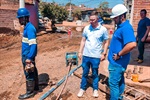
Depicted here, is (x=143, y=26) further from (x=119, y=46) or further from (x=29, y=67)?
(x=29, y=67)

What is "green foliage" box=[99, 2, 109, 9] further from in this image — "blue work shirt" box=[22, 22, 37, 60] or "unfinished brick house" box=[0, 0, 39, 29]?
"blue work shirt" box=[22, 22, 37, 60]

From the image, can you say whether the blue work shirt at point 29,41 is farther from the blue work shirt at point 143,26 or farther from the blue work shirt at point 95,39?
the blue work shirt at point 143,26

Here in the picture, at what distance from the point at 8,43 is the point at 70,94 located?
348 inches

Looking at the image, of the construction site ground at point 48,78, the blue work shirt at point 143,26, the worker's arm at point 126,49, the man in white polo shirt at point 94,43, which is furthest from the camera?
the blue work shirt at point 143,26

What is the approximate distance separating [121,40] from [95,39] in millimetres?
909

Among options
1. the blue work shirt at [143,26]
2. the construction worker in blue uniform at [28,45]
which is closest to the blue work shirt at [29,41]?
the construction worker in blue uniform at [28,45]

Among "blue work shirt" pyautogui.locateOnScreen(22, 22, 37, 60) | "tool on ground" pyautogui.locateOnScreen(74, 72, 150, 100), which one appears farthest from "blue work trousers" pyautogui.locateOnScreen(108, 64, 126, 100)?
"blue work shirt" pyautogui.locateOnScreen(22, 22, 37, 60)

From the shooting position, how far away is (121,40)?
3.46 m

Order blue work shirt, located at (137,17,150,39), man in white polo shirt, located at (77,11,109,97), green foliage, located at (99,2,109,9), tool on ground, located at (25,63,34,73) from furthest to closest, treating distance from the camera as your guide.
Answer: green foliage, located at (99,2,109,9) < blue work shirt, located at (137,17,150,39) < tool on ground, located at (25,63,34,73) < man in white polo shirt, located at (77,11,109,97)

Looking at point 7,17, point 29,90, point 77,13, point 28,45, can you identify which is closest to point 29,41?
point 28,45

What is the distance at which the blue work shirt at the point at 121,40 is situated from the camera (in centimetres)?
328

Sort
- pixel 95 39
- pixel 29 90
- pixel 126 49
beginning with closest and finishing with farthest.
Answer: pixel 126 49 < pixel 95 39 < pixel 29 90

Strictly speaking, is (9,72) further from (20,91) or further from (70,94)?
(70,94)

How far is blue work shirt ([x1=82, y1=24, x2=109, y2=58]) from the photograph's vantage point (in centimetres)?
428
